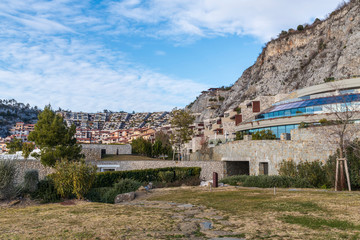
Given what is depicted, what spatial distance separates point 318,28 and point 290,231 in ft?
277

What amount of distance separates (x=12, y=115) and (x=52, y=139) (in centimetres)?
16303

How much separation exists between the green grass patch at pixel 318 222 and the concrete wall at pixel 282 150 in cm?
1327

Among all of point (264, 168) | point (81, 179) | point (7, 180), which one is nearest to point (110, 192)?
point (81, 179)

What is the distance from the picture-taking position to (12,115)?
17825 centimetres

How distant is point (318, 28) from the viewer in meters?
80.3

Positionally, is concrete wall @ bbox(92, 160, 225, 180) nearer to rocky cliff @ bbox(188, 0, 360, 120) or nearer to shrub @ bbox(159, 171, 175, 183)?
shrub @ bbox(159, 171, 175, 183)

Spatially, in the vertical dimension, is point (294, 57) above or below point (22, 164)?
above

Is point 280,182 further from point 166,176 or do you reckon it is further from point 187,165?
point 187,165

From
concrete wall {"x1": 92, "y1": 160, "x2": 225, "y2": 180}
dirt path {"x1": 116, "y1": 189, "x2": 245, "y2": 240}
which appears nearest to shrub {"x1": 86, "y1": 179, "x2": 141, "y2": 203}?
dirt path {"x1": 116, "y1": 189, "x2": 245, "y2": 240}

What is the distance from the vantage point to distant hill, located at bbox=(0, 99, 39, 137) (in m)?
166

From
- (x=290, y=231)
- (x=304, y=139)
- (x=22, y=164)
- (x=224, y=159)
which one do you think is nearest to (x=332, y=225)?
(x=290, y=231)

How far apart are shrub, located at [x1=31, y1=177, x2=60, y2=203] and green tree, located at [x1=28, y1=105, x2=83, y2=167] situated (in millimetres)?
19655

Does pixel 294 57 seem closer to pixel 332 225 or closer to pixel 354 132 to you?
pixel 354 132

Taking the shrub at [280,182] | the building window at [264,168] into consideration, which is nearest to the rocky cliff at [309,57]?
the building window at [264,168]
